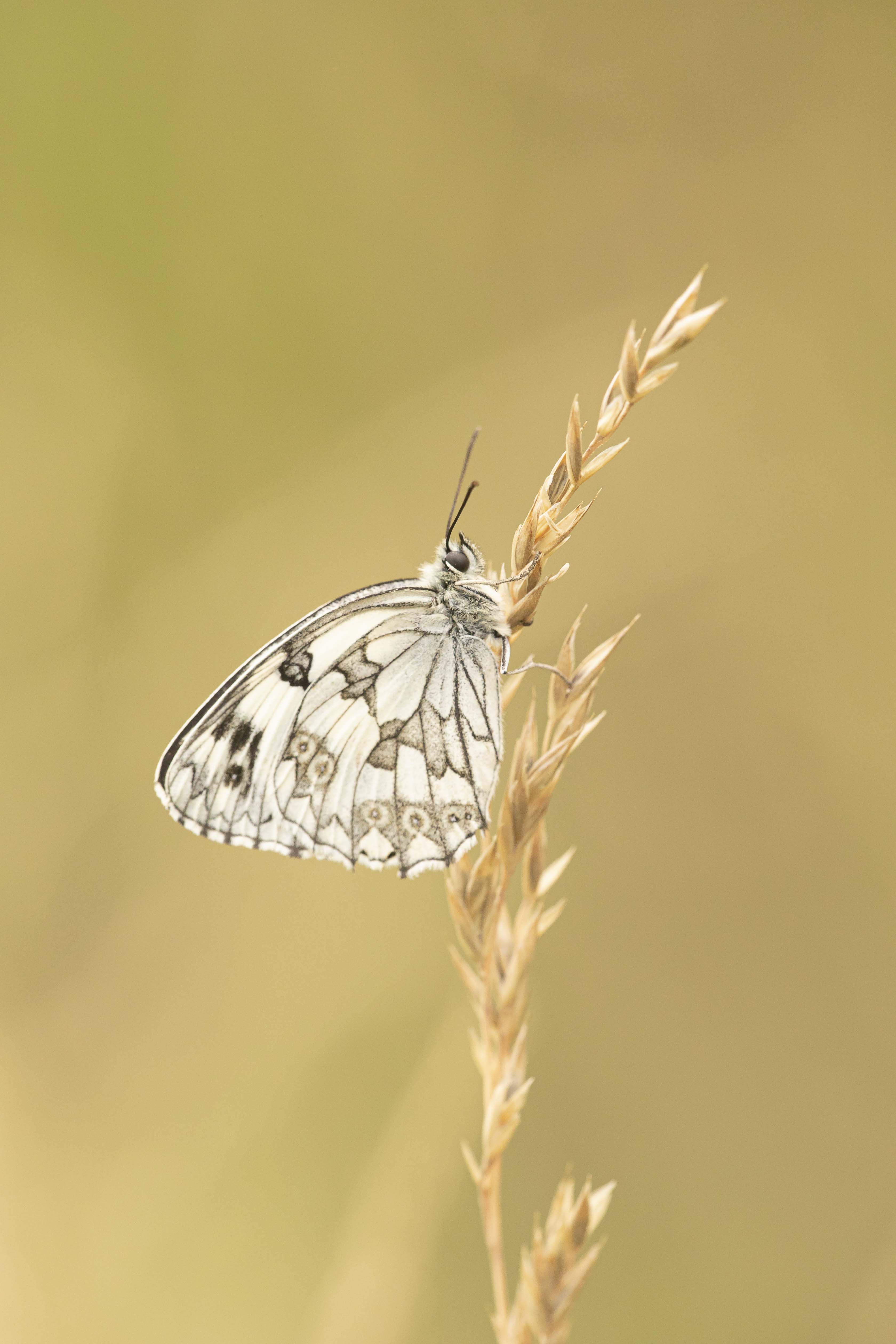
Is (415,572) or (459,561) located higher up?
(415,572)

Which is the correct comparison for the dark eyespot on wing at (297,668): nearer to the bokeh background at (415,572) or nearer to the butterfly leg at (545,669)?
the butterfly leg at (545,669)

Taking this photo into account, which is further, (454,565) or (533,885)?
(454,565)

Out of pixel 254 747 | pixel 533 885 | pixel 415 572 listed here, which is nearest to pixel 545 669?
pixel 533 885

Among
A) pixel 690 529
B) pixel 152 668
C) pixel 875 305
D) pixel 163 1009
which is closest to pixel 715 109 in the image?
pixel 875 305

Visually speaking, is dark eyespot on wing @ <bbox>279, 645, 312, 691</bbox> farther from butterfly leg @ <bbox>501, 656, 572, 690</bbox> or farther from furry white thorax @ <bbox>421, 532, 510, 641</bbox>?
butterfly leg @ <bbox>501, 656, 572, 690</bbox>

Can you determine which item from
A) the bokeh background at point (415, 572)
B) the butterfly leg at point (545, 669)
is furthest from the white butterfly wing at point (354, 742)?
the bokeh background at point (415, 572)

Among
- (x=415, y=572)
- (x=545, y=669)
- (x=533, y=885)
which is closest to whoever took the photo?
(x=533, y=885)

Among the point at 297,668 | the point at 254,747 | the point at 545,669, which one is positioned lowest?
the point at 545,669

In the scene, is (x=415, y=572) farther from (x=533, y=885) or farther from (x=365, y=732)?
(x=533, y=885)
